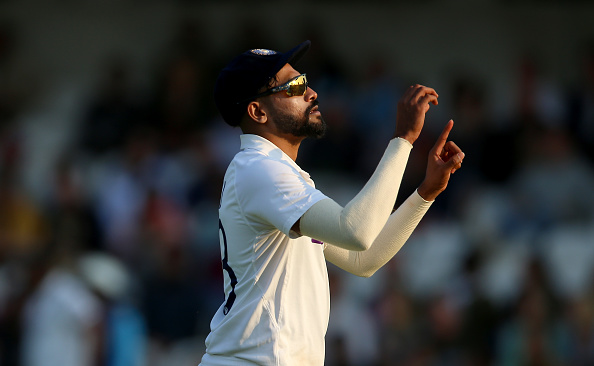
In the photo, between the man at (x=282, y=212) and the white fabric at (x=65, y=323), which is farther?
the white fabric at (x=65, y=323)

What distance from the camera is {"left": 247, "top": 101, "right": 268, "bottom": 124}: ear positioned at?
3.93 m

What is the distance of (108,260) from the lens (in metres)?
9.09

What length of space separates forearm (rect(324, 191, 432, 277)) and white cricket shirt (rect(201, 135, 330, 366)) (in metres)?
0.40

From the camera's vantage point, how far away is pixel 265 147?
384 cm

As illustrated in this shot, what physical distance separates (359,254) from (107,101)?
694 cm

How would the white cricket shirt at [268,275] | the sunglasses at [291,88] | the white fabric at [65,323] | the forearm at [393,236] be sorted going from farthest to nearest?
the white fabric at [65,323] < the forearm at [393,236] < the sunglasses at [291,88] < the white cricket shirt at [268,275]

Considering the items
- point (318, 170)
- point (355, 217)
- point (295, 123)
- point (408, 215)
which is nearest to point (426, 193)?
point (408, 215)

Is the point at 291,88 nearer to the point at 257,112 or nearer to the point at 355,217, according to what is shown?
the point at 257,112

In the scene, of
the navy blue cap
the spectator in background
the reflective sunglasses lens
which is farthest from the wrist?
the spectator in background

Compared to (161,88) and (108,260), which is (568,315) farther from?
(161,88)

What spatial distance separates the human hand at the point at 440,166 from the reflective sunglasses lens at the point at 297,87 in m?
0.62

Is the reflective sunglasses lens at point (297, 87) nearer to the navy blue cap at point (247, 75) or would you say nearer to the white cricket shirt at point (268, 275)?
the navy blue cap at point (247, 75)

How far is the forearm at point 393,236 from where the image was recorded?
4.05 metres

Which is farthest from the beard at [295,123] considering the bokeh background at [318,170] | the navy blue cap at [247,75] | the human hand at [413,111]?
the bokeh background at [318,170]
